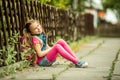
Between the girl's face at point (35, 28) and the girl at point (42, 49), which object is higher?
the girl's face at point (35, 28)

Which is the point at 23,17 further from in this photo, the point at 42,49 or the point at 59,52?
the point at 59,52

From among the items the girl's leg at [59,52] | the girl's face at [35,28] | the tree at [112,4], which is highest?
the girl's face at [35,28]

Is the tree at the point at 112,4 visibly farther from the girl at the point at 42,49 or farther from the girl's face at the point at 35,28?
the girl's face at the point at 35,28

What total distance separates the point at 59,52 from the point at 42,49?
50cm

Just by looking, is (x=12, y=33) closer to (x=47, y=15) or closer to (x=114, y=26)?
(x=47, y=15)

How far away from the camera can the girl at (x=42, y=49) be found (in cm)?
956

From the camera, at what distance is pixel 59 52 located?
31.5ft

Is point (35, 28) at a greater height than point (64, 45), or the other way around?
point (35, 28)

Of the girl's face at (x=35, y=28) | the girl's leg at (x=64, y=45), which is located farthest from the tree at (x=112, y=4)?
the girl's face at (x=35, y=28)

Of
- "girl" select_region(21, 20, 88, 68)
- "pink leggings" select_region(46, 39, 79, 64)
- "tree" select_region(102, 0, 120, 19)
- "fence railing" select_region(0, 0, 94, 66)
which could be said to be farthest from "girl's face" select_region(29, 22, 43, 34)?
"tree" select_region(102, 0, 120, 19)

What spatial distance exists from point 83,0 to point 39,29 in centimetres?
2653

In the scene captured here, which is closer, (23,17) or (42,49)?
(42,49)

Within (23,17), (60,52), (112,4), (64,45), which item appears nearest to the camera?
(60,52)

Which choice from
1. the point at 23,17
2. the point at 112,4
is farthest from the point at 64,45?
the point at 112,4
